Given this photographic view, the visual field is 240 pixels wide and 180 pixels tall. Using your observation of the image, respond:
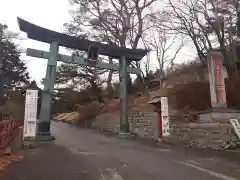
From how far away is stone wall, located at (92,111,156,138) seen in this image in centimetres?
1923

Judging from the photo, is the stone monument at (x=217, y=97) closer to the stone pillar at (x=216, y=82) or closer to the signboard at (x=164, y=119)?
the stone pillar at (x=216, y=82)

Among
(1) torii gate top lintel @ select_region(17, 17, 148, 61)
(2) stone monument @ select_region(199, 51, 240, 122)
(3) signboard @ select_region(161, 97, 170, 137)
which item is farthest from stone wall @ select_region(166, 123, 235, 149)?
(1) torii gate top lintel @ select_region(17, 17, 148, 61)

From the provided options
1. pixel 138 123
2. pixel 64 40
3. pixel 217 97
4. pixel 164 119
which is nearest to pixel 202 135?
pixel 164 119

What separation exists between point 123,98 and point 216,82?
248 inches

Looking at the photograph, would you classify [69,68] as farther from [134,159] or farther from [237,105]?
[134,159]

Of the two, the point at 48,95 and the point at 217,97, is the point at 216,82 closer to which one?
the point at 217,97

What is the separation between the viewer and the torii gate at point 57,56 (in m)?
16.9

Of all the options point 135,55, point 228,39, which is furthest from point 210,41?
point 135,55

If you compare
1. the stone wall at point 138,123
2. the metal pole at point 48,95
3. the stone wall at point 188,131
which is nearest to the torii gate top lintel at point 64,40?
the metal pole at point 48,95

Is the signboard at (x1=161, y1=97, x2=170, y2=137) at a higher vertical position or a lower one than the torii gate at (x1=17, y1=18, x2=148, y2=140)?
lower

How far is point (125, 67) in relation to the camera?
21.0 metres

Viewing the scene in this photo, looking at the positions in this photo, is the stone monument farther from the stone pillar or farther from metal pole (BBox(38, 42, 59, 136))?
metal pole (BBox(38, 42, 59, 136))

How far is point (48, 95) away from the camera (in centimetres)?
1706

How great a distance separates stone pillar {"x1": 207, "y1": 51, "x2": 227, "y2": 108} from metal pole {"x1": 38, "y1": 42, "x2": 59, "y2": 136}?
8.52m
